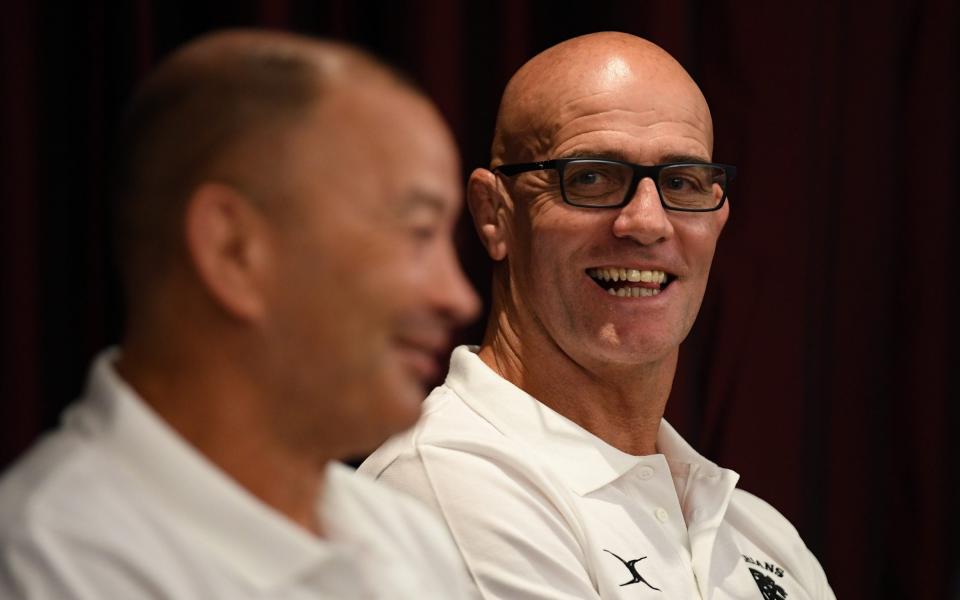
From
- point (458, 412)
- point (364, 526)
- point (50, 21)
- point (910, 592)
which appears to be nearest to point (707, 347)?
point (910, 592)

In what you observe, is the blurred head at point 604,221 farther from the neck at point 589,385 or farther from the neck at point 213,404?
the neck at point 213,404

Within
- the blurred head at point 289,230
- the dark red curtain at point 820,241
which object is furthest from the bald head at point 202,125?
the dark red curtain at point 820,241

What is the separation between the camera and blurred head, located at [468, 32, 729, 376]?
1.57 meters

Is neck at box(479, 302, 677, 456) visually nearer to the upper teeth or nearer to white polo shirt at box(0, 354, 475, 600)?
the upper teeth

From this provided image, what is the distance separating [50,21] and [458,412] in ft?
2.47

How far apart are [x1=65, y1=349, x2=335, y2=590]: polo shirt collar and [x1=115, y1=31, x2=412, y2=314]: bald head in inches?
3.4

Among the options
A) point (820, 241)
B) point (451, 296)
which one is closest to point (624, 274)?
point (451, 296)

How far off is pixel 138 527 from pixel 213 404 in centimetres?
9

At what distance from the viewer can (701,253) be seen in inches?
63.9

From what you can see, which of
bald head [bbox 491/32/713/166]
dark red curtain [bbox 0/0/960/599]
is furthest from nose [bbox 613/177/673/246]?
dark red curtain [bbox 0/0/960/599]

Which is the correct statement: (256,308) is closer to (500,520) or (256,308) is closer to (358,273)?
(358,273)

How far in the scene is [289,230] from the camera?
2.87ft

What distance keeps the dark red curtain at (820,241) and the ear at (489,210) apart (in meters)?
0.40

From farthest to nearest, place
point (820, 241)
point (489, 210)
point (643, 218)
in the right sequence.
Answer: point (820, 241)
point (489, 210)
point (643, 218)
